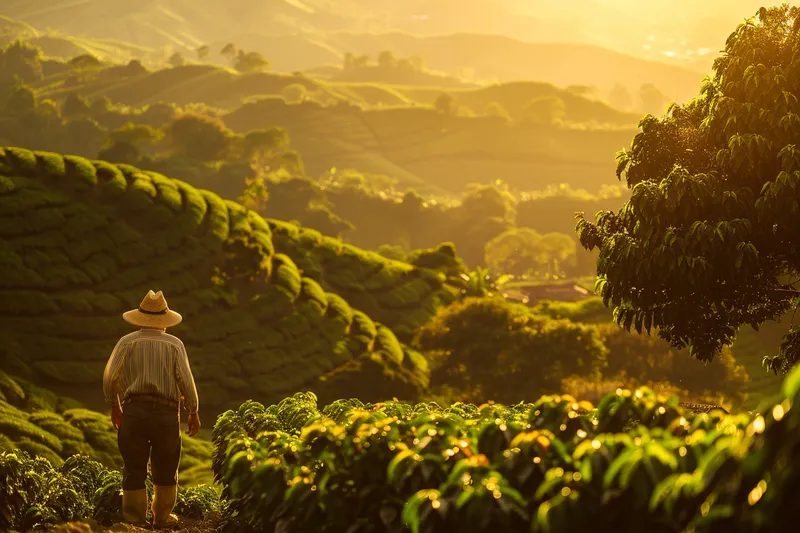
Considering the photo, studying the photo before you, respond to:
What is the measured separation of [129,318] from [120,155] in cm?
10771

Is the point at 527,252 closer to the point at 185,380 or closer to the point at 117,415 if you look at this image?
the point at 185,380

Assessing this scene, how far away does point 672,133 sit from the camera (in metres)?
15.9

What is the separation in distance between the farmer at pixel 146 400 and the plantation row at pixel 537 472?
1541 mm

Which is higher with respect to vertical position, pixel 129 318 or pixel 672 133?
pixel 672 133

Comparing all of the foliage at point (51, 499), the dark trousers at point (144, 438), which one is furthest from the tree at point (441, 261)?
the dark trousers at point (144, 438)

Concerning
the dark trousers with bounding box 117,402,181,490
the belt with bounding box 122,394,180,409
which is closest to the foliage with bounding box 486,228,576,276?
the dark trousers with bounding box 117,402,181,490

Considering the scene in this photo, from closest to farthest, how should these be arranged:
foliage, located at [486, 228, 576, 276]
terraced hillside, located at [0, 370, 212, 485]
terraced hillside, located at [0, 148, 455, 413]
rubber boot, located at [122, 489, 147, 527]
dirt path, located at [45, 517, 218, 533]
Answer: 1. dirt path, located at [45, 517, 218, 533]
2. rubber boot, located at [122, 489, 147, 527]
3. terraced hillside, located at [0, 370, 212, 485]
4. terraced hillside, located at [0, 148, 455, 413]
5. foliage, located at [486, 228, 576, 276]

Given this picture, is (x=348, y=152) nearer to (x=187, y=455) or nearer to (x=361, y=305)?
(x=361, y=305)

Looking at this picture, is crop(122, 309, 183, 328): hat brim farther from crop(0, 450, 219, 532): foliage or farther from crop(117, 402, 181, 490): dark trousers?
crop(0, 450, 219, 532): foliage

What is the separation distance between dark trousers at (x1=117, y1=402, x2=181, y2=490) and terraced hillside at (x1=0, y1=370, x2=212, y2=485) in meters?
17.5

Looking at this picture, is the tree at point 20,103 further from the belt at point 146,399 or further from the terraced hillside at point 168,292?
the belt at point 146,399

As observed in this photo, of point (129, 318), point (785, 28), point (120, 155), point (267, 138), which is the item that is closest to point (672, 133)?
point (785, 28)

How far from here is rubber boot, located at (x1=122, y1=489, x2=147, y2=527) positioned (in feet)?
30.1

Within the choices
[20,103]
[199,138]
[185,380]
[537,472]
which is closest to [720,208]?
[185,380]
